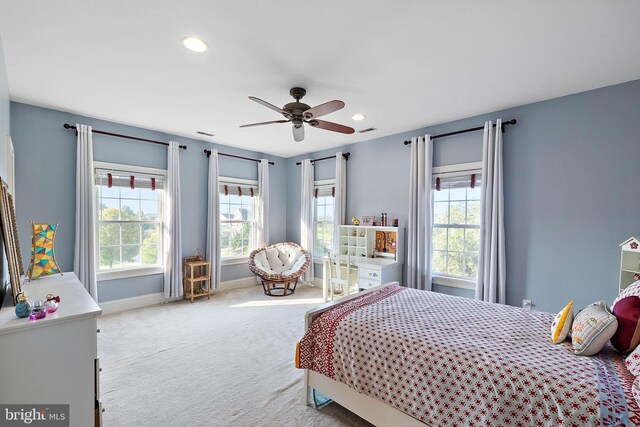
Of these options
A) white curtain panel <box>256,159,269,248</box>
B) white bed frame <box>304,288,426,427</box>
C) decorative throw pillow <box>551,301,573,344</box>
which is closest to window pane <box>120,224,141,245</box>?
white curtain panel <box>256,159,269,248</box>

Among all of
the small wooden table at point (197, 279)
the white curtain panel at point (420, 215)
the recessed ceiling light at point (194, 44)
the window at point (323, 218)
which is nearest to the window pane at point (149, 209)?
the small wooden table at point (197, 279)

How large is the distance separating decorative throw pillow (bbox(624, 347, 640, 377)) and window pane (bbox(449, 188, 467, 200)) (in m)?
2.70

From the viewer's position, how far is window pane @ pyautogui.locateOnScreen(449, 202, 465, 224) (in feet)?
13.1

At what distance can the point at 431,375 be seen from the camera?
162 centimetres

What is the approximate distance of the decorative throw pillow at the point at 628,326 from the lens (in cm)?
154

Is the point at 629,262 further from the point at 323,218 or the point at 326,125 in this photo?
the point at 323,218

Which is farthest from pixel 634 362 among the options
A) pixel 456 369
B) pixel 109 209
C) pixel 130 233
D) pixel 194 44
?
pixel 109 209

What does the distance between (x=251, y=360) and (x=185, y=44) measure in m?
2.87

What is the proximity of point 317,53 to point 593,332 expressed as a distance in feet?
8.53

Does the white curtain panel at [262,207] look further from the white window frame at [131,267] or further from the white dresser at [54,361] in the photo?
the white dresser at [54,361]

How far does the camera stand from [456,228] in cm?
404

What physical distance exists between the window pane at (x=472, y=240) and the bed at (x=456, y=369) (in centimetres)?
157

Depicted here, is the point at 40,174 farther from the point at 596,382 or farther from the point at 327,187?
the point at 596,382

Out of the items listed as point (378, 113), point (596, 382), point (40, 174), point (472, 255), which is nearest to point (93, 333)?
point (596, 382)
